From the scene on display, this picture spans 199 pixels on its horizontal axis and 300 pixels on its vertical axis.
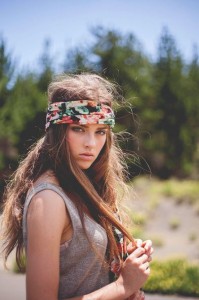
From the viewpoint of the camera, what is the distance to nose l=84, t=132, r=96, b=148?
5.39 ft

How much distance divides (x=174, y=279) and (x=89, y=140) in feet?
10.8

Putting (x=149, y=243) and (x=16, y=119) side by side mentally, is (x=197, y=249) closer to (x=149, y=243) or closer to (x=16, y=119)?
(x=149, y=243)

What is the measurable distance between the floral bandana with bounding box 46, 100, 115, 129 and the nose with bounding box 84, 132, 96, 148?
0.06 meters

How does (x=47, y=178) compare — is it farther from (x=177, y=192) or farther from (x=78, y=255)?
(x=177, y=192)

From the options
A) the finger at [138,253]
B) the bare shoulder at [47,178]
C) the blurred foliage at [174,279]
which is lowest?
the blurred foliage at [174,279]

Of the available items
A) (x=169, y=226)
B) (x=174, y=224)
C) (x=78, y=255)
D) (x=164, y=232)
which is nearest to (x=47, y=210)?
(x=78, y=255)

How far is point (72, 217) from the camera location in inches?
55.2

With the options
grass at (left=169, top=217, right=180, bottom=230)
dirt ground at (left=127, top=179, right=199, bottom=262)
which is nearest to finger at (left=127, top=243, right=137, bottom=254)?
dirt ground at (left=127, top=179, right=199, bottom=262)

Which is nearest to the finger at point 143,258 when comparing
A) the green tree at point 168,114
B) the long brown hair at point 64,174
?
the long brown hair at point 64,174

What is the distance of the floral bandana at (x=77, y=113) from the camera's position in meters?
1.64

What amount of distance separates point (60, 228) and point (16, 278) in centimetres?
378

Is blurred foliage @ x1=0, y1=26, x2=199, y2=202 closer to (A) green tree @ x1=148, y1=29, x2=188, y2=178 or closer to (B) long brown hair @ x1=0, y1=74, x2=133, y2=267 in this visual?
(A) green tree @ x1=148, y1=29, x2=188, y2=178

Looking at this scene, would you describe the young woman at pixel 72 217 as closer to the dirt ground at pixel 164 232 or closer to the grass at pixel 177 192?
the dirt ground at pixel 164 232

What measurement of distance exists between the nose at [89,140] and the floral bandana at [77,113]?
2.2 inches
